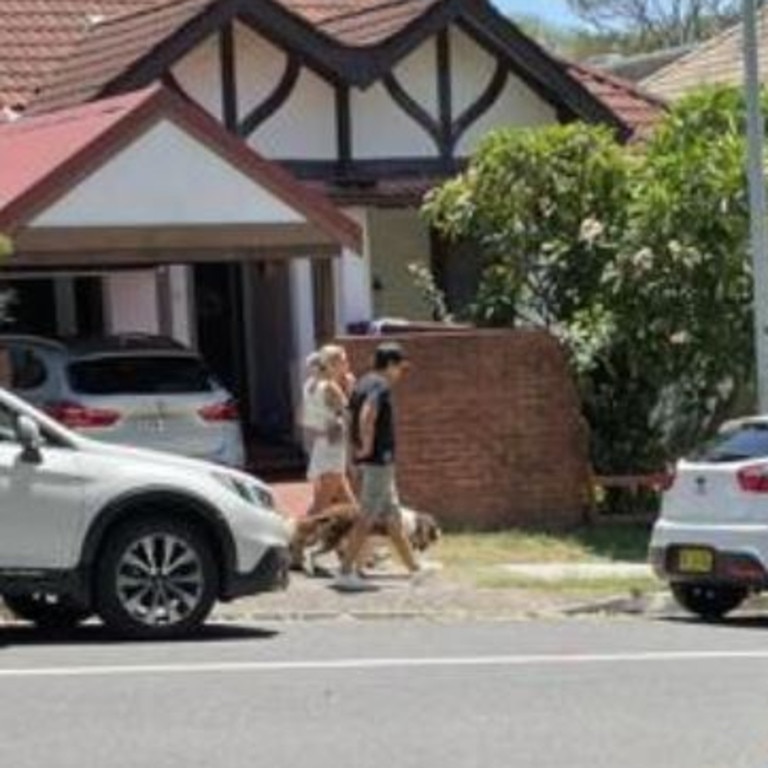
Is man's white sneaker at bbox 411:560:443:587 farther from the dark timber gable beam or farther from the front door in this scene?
the dark timber gable beam

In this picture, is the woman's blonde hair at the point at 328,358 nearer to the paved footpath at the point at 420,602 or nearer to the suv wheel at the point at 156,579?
the paved footpath at the point at 420,602

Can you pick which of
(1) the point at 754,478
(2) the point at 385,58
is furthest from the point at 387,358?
(2) the point at 385,58

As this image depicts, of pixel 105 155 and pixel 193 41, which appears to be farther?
pixel 193 41

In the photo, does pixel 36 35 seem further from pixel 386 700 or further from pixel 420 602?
pixel 386 700

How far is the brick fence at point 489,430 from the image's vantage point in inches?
813

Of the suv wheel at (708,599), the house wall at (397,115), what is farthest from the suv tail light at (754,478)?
the house wall at (397,115)

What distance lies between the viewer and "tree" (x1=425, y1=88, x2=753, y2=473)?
821 inches

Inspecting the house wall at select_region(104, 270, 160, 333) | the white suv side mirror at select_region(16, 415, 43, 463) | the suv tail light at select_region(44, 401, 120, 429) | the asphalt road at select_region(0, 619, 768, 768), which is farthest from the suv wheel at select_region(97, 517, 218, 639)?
the house wall at select_region(104, 270, 160, 333)

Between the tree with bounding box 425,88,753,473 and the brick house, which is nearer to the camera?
the tree with bounding box 425,88,753,473

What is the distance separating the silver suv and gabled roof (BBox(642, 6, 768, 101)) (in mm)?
14687

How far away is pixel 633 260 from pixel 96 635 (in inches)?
325

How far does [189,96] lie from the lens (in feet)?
81.7

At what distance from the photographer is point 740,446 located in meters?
16.1

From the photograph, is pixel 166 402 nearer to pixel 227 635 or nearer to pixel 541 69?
pixel 227 635
